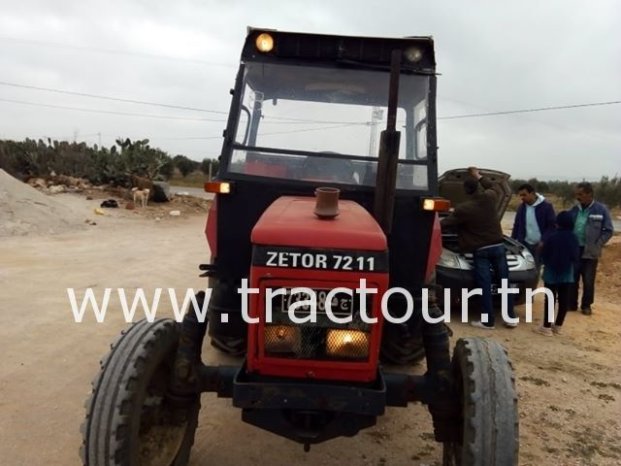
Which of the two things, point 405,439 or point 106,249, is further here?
point 106,249

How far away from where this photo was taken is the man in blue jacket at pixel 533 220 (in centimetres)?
748

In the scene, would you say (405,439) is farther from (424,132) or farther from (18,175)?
(18,175)

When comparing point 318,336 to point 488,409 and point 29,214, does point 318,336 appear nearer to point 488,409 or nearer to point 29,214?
point 488,409

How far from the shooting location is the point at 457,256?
7.04 m

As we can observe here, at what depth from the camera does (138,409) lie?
8.73 feet

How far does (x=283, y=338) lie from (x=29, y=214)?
10.9m

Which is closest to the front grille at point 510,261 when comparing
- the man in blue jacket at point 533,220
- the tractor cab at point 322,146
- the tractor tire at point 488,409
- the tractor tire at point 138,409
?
the man in blue jacket at point 533,220

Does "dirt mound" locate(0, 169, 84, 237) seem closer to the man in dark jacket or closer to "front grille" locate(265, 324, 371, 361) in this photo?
the man in dark jacket

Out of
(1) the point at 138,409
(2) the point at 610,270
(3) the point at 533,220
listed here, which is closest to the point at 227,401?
(1) the point at 138,409

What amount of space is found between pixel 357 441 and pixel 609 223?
5.30 meters

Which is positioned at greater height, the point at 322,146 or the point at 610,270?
Result: the point at 322,146

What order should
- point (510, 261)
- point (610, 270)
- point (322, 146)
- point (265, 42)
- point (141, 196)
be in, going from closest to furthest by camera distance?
point (265, 42) → point (322, 146) → point (510, 261) → point (610, 270) → point (141, 196)

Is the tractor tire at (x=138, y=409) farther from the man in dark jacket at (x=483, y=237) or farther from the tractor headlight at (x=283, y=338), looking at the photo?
the man in dark jacket at (x=483, y=237)

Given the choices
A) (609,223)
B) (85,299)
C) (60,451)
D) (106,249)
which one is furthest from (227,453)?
(106,249)
